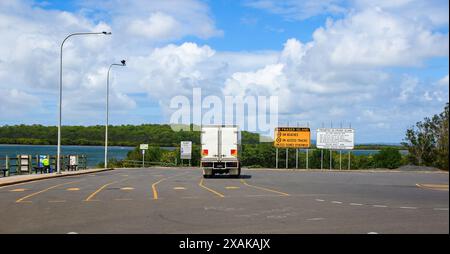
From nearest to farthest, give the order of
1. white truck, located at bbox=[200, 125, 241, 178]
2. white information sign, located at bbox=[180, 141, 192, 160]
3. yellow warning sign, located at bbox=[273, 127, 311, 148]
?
white truck, located at bbox=[200, 125, 241, 178] < yellow warning sign, located at bbox=[273, 127, 311, 148] < white information sign, located at bbox=[180, 141, 192, 160]

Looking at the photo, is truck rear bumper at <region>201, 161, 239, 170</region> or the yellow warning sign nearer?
truck rear bumper at <region>201, 161, 239, 170</region>

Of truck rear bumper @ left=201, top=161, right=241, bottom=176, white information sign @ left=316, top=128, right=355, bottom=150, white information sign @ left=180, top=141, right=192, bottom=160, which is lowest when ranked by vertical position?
truck rear bumper @ left=201, top=161, right=241, bottom=176

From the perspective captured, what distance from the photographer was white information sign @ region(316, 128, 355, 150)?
69125 mm

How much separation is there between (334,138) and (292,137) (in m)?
4.81

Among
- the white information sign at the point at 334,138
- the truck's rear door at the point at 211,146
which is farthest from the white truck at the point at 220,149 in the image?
the white information sign at the point at 334,138

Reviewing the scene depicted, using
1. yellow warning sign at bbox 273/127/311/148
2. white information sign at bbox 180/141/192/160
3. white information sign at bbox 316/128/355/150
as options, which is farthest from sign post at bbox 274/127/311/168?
white information sign at bbox 180/141/192/160

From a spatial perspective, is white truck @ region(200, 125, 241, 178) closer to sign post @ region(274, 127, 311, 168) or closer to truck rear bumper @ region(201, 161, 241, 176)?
truck rear bumper @ region(201, 161, 241, 176)

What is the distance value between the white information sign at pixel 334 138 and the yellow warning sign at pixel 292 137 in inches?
55.3

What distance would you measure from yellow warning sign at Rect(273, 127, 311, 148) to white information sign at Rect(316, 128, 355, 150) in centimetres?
140

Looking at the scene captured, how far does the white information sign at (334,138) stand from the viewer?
227ft

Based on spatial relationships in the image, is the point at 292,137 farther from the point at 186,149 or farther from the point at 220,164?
the point at 220,164

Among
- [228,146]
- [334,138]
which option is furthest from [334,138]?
[228,146]
